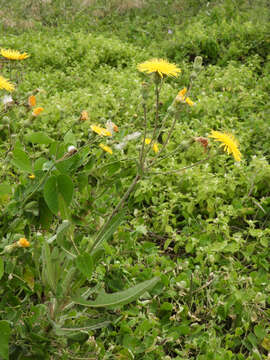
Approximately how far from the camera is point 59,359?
1.49 m

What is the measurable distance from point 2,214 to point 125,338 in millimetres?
773

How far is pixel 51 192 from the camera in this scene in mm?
1189

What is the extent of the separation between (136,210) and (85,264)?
1.52 meters

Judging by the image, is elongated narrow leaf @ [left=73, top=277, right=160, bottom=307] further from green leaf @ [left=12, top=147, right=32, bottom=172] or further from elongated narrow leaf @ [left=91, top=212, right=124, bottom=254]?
green leaf @ [left=12, top=147, right=32, bottom=172]

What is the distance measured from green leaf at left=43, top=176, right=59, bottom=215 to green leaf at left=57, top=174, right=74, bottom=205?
0.01 metres

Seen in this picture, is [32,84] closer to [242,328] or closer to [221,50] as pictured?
[221,50]

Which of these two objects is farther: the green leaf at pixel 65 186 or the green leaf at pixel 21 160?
the green leaf at pixel 21 160

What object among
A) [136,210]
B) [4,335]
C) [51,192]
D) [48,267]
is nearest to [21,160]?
[51,192]

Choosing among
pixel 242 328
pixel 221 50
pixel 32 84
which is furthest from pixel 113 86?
pixel 242 328

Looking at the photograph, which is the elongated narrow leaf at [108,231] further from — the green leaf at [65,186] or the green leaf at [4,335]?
the green leaf at [4,335]

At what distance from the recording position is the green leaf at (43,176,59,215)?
1182mm

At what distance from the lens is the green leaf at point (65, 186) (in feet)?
3.87

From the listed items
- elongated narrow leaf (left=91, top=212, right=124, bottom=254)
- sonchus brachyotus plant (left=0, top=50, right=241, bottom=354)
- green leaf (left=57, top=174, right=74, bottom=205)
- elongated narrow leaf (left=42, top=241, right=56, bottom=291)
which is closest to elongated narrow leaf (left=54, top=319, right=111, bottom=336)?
sonchus brachyotus plant (left=0, top=50, right=241, bottom=354)

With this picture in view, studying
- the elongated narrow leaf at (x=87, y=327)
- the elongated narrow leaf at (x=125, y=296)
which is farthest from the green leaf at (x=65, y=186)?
the elongated narrow leaf at (x=87, y=327)
